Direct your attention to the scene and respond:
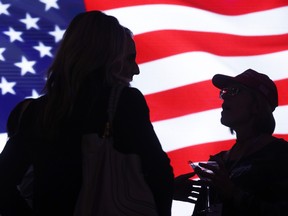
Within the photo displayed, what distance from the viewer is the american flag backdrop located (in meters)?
3.94

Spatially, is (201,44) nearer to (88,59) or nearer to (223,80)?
(223,80)

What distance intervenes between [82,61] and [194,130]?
202cm

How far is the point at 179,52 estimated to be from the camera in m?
4.09

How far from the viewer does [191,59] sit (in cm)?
407

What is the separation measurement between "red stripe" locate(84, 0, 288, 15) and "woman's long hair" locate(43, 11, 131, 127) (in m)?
2.11

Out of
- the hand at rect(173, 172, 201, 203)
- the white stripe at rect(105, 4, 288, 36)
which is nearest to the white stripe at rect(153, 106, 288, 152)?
the white stripe at rect(105, 4, 288, 36)

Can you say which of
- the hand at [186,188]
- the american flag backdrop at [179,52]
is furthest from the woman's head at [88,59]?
the american flag backdrop at [179,52]

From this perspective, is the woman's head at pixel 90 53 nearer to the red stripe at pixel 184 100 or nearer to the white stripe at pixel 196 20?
the red stripe at pixel 184 100

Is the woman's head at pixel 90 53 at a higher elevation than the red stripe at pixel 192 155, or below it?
below

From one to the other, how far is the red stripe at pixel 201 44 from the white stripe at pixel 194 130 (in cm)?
38

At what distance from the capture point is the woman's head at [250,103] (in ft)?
9.28

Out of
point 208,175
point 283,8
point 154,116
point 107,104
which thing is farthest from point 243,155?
point 283,8

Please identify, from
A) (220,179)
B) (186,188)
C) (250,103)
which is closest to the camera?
(220,179)

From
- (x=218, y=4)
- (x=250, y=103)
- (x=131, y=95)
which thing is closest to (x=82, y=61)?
(x=131, y=95)
